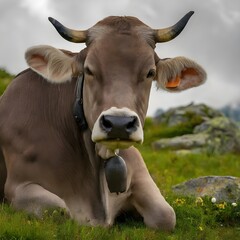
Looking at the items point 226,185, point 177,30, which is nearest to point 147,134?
point 226,185

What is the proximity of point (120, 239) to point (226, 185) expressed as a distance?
13.4 ft

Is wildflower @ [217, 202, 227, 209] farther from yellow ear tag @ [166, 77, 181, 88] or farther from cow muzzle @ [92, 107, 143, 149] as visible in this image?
cow muzzle @ [92, 107, 143, 149]

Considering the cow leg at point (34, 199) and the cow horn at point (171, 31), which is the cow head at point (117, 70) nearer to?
the cow horn at point (171, 31)

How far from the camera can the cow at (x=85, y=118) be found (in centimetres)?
886

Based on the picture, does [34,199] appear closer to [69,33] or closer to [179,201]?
[69,33]

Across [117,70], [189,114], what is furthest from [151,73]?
[189,114]

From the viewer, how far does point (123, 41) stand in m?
8.96

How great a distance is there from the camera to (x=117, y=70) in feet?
28.4

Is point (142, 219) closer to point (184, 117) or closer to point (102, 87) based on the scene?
point (102, 87)

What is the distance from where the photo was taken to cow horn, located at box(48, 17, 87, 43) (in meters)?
9.51

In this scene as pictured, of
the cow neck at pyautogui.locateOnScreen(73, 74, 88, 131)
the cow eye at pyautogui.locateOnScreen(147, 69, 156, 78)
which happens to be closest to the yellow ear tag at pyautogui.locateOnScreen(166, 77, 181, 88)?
the cow eye at pyautogui.locateOnScreen(147, 69, 156, 78)

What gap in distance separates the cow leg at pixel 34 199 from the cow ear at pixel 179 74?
2.14 m

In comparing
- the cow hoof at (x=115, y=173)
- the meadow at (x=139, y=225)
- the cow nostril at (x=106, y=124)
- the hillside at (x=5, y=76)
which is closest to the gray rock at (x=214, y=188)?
the meadow at (x=139, y=225)

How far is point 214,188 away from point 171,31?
140 inches
